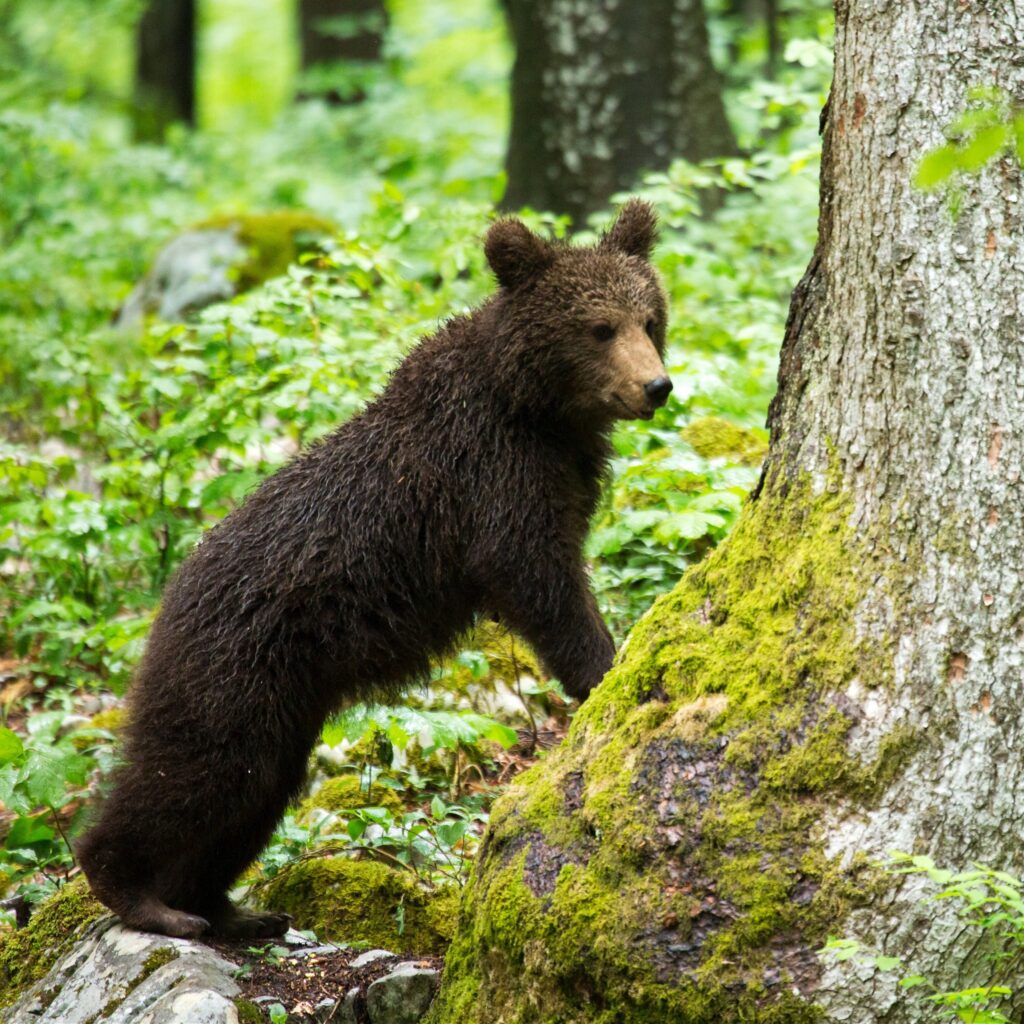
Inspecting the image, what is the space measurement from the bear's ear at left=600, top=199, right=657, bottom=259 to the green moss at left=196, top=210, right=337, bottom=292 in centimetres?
636

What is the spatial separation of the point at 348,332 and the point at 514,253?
291cm

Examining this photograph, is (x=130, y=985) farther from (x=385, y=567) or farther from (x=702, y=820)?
(x=702, y=820)

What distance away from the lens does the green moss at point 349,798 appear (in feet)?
18.5

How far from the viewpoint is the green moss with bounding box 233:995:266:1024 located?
3.89 m

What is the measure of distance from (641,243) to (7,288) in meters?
8.38

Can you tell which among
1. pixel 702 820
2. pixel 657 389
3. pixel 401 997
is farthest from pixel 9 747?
pixel 657 389

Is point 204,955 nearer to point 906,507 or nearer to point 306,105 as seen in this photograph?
point 906,507

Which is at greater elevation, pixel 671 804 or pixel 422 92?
pixel 422 92

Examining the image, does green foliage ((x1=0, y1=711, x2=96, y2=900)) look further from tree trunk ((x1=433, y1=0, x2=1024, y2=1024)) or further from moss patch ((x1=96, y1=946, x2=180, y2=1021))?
tree trunk ((x1=433, y1=0, x2=1024, y2=1024))

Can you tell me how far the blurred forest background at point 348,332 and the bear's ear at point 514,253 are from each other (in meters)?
0.98

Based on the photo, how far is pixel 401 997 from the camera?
13.2 ft

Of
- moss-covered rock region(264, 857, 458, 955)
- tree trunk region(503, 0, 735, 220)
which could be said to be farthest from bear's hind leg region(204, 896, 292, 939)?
tree trunk region(503, 0, 735, 220)

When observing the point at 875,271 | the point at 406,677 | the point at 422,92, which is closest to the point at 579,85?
the point at 406,677

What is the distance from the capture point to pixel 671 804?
135 inches
